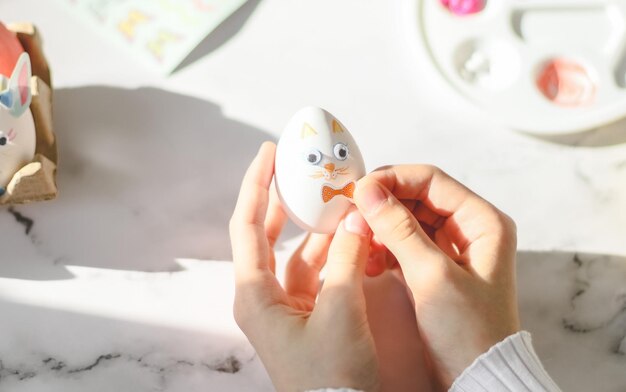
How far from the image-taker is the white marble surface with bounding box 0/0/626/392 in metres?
0.72

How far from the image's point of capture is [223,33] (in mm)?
856

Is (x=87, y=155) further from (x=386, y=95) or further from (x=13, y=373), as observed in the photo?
(x=386, y=95)

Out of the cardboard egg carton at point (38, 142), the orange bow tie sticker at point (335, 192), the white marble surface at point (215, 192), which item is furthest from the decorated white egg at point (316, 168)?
the cardboard egg carton at point (38, 142)

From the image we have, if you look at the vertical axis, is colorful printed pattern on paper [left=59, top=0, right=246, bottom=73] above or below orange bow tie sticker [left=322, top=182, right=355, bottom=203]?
above

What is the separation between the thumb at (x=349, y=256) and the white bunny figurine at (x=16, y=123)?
1.07 feet

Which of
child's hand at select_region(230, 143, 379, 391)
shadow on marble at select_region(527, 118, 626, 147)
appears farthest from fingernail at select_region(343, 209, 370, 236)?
shadow on marble at select_region(527, 118, 626, 147)

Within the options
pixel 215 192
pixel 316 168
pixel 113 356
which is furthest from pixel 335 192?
pixel 113 356

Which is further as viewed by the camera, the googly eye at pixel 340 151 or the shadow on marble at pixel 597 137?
the shadow on marble at pixel 597 137

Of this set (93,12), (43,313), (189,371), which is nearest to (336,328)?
(189,371)

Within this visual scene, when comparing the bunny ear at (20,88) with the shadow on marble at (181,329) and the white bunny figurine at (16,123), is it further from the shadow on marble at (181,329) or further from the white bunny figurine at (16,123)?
the shadow on marble at (181,329)

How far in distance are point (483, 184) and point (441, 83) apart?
0.42ft

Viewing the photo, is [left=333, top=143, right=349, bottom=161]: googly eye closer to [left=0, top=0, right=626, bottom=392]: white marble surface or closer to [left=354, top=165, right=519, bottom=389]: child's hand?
[left=354, top=165, right=519, bottom=389]: child's hand

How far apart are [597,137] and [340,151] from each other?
357 millimetres

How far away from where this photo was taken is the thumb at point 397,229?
0.58m
